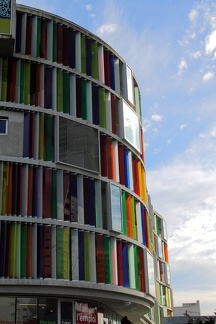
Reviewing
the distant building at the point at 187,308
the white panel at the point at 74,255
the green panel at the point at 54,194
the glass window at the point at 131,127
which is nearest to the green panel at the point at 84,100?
the glass window at the point at 131,127

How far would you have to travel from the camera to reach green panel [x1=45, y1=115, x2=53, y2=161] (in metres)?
31.1

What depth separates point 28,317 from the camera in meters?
28.6

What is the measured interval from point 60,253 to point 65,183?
433cm

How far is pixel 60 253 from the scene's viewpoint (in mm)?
29391

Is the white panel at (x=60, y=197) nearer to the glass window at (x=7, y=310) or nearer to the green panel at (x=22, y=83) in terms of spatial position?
the green panel at (x=22, y=83)

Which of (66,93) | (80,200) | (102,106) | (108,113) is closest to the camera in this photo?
(80,200)

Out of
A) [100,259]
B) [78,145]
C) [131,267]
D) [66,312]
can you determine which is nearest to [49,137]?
[78,145]

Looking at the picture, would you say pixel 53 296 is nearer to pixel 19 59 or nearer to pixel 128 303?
pixel 128 303

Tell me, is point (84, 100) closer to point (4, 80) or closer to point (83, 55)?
point (83, 55)

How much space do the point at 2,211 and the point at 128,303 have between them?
10931 mm

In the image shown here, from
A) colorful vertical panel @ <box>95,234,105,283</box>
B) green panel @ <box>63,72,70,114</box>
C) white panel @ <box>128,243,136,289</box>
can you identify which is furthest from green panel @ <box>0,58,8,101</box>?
white panel @ <box>128,243,136,289</box>

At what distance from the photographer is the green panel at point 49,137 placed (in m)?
31.1

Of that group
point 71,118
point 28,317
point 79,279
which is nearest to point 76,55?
point 71,118

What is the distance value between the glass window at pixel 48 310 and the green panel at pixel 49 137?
8433 mm
